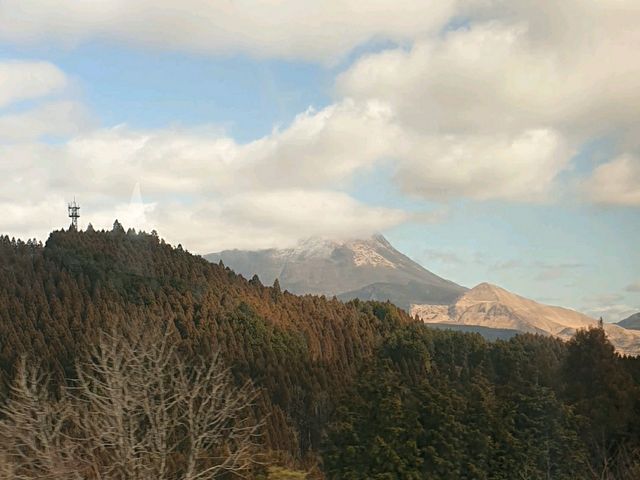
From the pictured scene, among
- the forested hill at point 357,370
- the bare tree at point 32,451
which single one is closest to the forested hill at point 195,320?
the forested hill at point 357,370

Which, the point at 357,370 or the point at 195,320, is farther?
the point at 195,320

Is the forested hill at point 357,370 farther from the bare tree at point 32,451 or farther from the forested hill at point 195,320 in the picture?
the bare tree at point 32,451

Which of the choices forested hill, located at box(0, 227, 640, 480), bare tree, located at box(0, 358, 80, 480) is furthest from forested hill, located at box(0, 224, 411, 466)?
bare tree, located at box(0, 358, 80, 480)

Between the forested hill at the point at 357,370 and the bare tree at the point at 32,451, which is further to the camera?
the forested hill at the point at 357,370

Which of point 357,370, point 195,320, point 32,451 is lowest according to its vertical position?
point 357,370

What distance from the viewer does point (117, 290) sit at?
547ft

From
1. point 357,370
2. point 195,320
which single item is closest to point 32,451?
point 357,370

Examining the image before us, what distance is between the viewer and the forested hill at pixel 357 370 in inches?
2063

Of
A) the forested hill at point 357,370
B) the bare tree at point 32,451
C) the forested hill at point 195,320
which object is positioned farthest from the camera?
the forested hill at point 195,320

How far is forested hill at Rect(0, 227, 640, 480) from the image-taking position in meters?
52.4

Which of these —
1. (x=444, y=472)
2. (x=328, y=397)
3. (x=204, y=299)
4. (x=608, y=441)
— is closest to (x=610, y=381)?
(x=608, y=441)

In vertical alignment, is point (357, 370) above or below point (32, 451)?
below

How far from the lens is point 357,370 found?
85.2m

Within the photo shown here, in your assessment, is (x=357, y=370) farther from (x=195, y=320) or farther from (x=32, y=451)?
(x=195, y=320)
